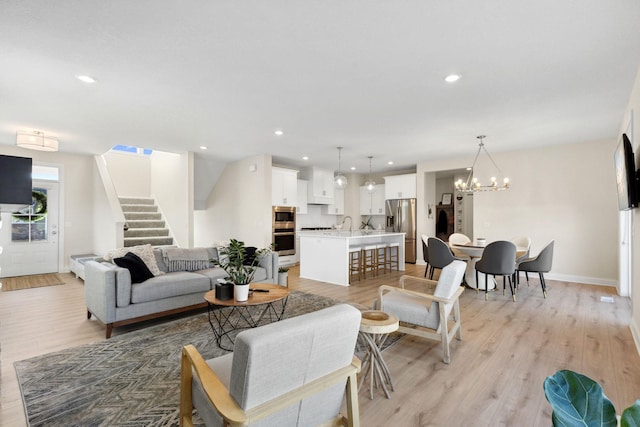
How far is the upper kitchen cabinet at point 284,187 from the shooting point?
23.6ft

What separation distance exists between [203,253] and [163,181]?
426 centimetres

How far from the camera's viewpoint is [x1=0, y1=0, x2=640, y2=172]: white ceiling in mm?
2045

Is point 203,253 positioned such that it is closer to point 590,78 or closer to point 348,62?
point 348,62

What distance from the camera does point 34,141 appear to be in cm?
463

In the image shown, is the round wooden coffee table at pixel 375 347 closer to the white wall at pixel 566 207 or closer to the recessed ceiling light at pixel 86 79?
the recessed ceiling light at pixel 86 79

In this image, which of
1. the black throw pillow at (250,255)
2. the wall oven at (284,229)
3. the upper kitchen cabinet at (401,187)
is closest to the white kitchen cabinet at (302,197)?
the wall oven at (284,229)

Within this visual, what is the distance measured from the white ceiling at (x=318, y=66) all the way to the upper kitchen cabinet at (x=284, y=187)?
2.25 meters

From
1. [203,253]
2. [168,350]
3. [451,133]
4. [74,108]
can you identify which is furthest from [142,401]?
[451,133]

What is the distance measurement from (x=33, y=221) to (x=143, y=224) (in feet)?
6.53

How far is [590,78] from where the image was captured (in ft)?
9.85

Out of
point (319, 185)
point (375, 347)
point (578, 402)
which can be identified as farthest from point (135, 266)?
point (319, 185)

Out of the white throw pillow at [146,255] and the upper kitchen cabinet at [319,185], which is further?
the upper kitchen cabinet at [319,185]

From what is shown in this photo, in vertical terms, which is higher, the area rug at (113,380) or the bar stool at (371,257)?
the bar stool at (371,257)

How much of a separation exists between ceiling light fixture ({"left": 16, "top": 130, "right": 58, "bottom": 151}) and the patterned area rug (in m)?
3.63
